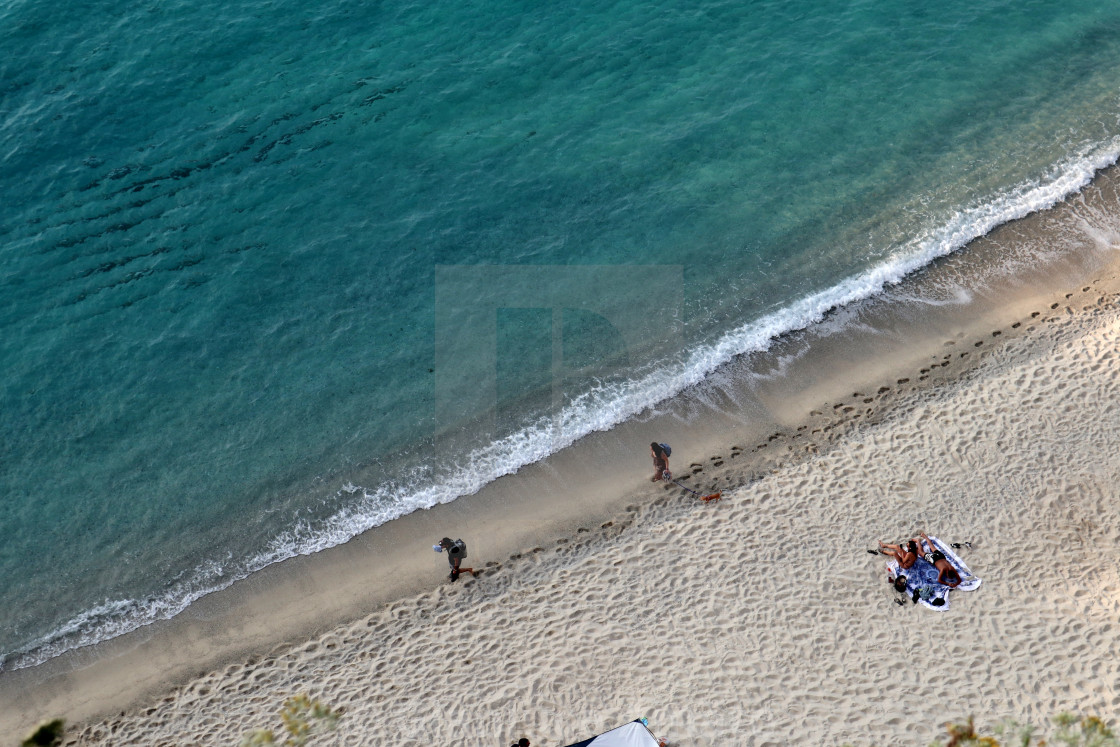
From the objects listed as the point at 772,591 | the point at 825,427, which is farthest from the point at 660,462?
the point at 825,427

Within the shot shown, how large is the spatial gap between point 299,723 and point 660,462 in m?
9.66

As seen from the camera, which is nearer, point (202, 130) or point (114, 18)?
point (202, 130)

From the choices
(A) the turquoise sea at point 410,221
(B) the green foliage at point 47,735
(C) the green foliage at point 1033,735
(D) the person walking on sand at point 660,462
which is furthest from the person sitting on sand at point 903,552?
(B) the green foliage at point 47,735

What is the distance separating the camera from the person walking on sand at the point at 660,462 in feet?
68.3

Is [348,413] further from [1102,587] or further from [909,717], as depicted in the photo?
[1102,587]

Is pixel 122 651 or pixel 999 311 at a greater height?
pixel 999 311

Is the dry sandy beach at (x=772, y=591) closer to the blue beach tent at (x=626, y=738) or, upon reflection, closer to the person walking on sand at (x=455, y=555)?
the person walking on sand at (x=455, y=555)

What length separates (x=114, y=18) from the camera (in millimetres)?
31750

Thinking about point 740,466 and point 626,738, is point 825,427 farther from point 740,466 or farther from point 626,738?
point 626,738

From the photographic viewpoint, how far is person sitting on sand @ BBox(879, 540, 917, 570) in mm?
17828

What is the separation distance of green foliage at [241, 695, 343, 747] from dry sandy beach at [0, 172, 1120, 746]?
0.90 feet

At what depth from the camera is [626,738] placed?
15.6m

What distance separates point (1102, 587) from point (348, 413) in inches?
696

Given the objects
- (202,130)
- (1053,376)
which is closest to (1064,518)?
(1053,376)
